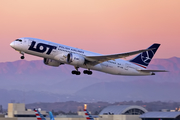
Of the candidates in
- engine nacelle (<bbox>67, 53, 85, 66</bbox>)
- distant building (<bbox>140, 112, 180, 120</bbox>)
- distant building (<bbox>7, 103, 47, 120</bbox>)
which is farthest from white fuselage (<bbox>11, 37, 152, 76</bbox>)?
distant building (<bbox>7, 103, 47, 120</bbox>)

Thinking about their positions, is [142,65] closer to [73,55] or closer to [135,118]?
[73,55]

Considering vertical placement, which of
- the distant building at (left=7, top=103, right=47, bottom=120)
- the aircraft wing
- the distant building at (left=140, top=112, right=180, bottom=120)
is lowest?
the distant building at (left=140, top=112, right=180, bottom=120)

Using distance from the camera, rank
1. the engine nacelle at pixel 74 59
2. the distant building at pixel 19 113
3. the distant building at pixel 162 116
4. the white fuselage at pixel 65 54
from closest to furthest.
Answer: the white fuselage at pixel 65 54 < the engine nacelle at pixel 74 59 < the distant building at pixel 162 116 < the distant building at pixel 19 113

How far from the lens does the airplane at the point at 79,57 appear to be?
55500 millimetres

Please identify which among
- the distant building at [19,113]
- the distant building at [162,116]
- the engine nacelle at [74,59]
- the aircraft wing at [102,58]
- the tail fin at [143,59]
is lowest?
the distant building at [162,116]

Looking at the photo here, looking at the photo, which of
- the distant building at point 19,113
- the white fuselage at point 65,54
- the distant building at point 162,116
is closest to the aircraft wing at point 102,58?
the white fuselage at point 65,54

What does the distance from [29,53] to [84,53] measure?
28.3ft

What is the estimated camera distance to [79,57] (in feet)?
192

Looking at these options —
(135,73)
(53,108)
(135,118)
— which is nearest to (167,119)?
(135,118)

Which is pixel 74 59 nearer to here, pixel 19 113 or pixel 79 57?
pixel 79 57

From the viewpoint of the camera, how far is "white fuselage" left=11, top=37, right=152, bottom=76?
182 ft

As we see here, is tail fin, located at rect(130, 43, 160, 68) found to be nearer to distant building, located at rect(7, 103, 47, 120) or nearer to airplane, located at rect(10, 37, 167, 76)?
airplane, located at rect(10, 37, 167, 76)

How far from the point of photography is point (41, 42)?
55906mm

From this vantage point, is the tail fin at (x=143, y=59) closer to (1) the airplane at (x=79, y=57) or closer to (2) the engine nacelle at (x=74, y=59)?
(1) the airplane at (x=79, y=57)
